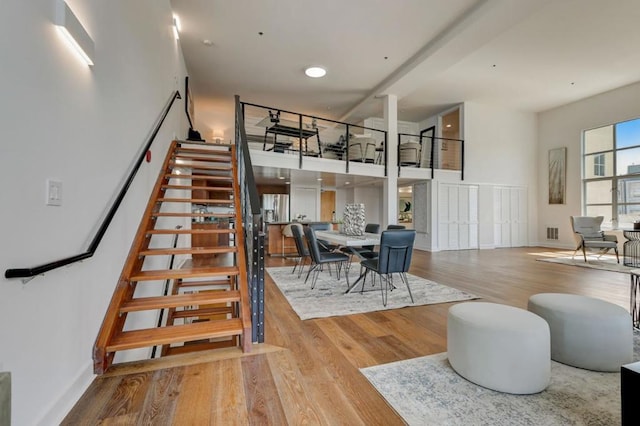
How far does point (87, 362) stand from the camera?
1.75m

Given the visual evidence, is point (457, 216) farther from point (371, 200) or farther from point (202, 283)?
point (202, 283)

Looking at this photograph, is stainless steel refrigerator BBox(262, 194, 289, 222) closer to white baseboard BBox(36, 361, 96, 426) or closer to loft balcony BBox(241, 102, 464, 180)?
loft balcony BBox(241, 102, 464, 180)

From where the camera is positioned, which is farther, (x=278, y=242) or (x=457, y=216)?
(x=457, y=216)

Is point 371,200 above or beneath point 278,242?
above

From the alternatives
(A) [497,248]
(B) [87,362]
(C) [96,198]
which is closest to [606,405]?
(B) [87,362]

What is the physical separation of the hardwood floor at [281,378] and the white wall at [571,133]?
27.9 feet

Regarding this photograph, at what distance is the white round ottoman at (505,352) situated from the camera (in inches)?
67.4

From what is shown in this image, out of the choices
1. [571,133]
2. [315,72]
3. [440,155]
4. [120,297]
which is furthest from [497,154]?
[120,297]

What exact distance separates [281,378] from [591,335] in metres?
2.13

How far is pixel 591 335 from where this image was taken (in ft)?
6.45

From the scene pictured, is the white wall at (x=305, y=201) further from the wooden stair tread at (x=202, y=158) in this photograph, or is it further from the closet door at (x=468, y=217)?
the wooden stair tread at (x=202, y=158)

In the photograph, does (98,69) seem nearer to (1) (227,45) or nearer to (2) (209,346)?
(2) (209,346)

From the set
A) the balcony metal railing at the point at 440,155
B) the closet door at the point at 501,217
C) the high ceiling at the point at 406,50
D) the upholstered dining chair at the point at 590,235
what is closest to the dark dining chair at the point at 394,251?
the high ceiling at the point at 406,50

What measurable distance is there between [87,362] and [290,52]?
587 cm
